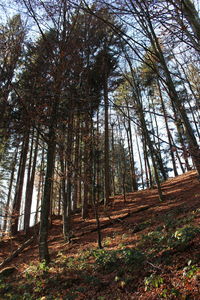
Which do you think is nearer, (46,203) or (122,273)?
(122,273)

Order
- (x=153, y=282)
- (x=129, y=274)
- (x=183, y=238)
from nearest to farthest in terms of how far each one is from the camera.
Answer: (x=153, y=282)
(x=129, y=274)
(x=183, y=238)

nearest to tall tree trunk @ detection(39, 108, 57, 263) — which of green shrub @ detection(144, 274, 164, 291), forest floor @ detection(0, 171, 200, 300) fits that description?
forest floor @ detection(0, 171, 200, 300)

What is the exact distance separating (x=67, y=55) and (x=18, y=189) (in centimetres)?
988

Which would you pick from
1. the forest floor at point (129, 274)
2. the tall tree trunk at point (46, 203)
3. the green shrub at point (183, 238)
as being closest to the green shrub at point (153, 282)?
the forest floor at point (129, 274)

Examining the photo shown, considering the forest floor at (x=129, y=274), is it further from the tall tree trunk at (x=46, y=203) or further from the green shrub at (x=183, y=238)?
the tall tree trunk at (x=46, y=203)

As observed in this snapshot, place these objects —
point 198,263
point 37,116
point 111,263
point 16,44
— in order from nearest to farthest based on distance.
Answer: point 198,263, point 111,263, point 37,116, point 16,44

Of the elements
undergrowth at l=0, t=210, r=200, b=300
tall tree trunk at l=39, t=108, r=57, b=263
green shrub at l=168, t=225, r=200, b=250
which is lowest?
undergrowth at l=0, t=210, r=200, b=300

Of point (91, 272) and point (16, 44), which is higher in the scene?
point (16, 44)

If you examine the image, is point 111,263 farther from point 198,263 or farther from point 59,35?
point 59,35

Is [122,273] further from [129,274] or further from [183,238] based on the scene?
[183,238]

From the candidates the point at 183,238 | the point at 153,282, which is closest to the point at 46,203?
the point at 153,282

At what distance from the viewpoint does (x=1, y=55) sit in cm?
884

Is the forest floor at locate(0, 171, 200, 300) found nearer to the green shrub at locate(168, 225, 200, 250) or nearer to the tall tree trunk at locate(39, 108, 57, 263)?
the green shrub at locate(168, 225, 200, 250)

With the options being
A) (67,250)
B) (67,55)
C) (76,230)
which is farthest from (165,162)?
(67,55)
